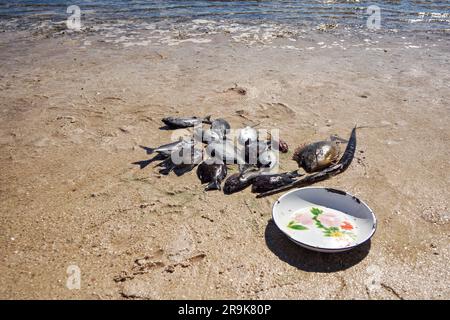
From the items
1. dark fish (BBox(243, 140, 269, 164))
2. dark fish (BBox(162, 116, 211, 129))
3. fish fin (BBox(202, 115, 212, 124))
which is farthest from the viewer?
fish fin (BBox(202, 115, 212, 124))

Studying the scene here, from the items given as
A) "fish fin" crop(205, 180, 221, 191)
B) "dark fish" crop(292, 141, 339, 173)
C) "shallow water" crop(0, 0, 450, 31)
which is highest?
"shallow water" crop(0, 0, 450, 31)

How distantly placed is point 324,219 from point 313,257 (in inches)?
20.1

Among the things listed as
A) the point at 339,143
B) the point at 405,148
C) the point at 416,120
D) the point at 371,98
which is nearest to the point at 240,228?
the point at 339,143

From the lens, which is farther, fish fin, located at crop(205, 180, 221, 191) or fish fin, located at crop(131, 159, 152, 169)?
fish fin, located at crop(131, 159, 152, 169)

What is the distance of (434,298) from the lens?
124 inches

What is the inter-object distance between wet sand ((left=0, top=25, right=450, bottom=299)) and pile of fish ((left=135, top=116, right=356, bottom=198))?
0.16 m

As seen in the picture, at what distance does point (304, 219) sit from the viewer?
3.88 m

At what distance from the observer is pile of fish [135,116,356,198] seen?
15.0 ft

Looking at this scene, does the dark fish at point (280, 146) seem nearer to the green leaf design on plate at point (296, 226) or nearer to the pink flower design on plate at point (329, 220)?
the pink flower design on plate at point (329, 220)

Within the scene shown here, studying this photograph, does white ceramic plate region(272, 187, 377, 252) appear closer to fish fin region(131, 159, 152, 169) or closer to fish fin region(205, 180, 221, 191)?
fish fin region(205, 180, 221, 191)

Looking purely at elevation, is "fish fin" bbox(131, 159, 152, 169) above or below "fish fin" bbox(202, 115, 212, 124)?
below

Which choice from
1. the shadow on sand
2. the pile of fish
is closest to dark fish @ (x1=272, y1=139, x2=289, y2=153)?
the pile of fish

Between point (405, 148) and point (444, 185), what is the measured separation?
0.99 m

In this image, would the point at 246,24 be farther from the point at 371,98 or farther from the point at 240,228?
the point at 240,228
